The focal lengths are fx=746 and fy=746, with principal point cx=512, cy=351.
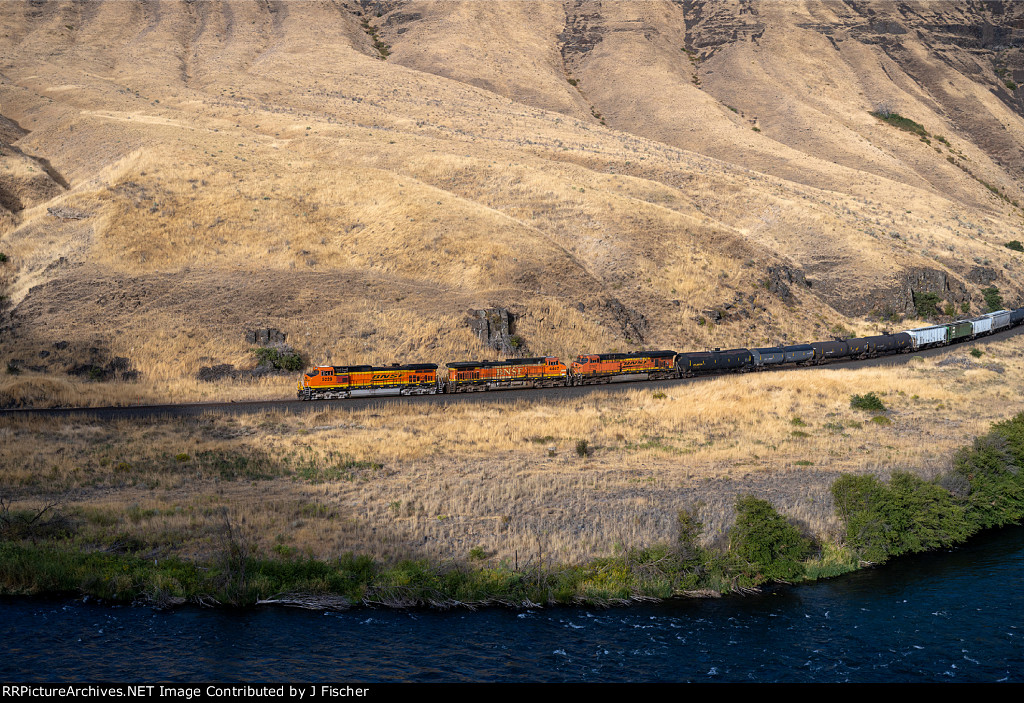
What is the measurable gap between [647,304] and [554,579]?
54.7 metres

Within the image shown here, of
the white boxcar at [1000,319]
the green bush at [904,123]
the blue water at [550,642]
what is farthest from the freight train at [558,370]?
the green bush at [904,123]

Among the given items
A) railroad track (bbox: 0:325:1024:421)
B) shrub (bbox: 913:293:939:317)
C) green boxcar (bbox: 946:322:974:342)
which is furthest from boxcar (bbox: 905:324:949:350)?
railroad track (bbox: 0:325:1024:421)

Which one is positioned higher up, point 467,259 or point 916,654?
point 916,654

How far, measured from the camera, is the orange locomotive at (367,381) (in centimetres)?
5569

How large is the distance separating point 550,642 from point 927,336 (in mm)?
64575

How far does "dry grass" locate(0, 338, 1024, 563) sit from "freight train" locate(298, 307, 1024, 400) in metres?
3.85

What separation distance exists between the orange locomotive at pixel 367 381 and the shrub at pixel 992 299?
79379 mm

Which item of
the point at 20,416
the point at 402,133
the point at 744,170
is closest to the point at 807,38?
the point at 744,170

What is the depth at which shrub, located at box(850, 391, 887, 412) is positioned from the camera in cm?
5469

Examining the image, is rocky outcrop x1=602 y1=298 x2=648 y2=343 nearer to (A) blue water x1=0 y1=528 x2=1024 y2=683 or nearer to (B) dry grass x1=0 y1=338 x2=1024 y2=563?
(B) dry grass x1=0 y1=338 x2=1024 y2=563

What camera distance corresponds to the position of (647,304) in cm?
8088

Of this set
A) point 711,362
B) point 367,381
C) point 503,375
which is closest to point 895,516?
point 711,362

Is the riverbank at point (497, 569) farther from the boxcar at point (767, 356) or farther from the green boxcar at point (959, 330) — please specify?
the green boxcar at point (959, 330)

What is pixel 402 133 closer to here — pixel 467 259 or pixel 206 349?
pixel 467 259
